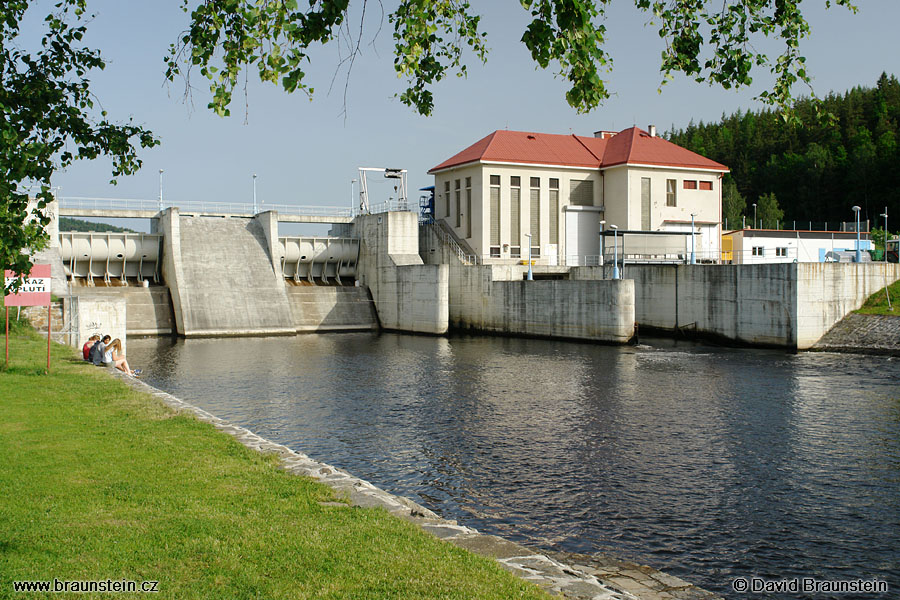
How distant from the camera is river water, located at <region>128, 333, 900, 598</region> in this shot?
1041 centimetres

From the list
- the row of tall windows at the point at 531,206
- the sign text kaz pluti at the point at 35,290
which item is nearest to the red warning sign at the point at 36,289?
the sign text kaz pluti at the point at 35,290

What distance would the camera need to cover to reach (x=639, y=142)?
53688 mm

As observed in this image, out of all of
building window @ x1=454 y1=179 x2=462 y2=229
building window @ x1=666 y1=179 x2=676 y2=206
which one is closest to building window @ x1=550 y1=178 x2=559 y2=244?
building window @ x1=454 y1=179 x2=462 y2=229

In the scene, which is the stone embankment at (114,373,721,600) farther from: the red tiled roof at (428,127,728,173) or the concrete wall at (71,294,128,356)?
the red tiled roof at (428,127,728,173)

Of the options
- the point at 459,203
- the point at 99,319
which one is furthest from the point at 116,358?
the point at 459,203

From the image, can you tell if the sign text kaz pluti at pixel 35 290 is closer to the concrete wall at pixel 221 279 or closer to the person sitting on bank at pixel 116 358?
the person sitting on bank at pixel 116 358

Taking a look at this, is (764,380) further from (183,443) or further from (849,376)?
(183,443)

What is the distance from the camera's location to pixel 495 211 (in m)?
49.8

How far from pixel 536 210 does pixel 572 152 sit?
5351 mm

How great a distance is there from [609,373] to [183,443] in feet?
59.9

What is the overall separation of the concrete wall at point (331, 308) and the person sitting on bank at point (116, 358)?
21.9m

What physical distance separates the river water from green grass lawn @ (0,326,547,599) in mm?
3129

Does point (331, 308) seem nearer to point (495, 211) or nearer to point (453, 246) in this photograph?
point (453, 246)

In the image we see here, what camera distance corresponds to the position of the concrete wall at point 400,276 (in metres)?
43.5
